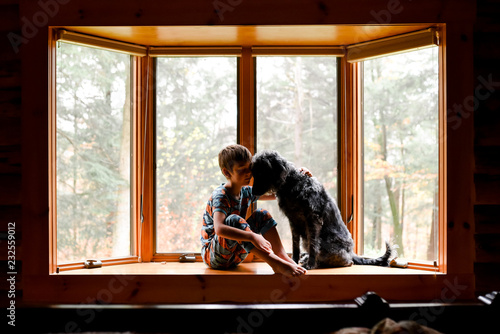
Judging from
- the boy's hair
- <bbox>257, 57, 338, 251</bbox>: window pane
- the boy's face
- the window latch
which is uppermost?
<bbox>257, 57, 338, 251</bbox>: window pane

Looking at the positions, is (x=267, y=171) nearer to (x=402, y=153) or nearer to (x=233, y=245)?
(x=233, y=245)

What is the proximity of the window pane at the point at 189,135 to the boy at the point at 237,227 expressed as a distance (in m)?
0.26

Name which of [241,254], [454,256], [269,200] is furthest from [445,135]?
[241,254]

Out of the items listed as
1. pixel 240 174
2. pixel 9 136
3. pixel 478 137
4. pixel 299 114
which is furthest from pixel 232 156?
pixel 478 137

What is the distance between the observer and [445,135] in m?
2.40

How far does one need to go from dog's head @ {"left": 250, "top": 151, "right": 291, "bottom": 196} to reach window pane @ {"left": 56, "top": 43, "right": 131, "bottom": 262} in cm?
99

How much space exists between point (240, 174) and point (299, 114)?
66 cm

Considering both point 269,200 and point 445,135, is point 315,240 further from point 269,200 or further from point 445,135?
point 445,135

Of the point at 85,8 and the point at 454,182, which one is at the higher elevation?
the point at 85,8

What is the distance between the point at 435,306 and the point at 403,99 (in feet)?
4.31

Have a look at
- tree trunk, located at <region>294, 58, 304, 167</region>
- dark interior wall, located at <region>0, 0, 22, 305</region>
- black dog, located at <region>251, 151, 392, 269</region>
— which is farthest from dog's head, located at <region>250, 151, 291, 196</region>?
dark interior wall, located at <region>0, 0, 22, 305</region>

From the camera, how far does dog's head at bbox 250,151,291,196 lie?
2.39m

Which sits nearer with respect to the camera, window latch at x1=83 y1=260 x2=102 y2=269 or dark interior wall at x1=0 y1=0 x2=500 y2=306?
dark interior wall at x1=0 y1=0 x2=500 y2=306

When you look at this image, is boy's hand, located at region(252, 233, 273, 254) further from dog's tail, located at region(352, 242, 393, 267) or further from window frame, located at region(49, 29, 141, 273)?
window frame, located at region(49, 29, 141, 273)
